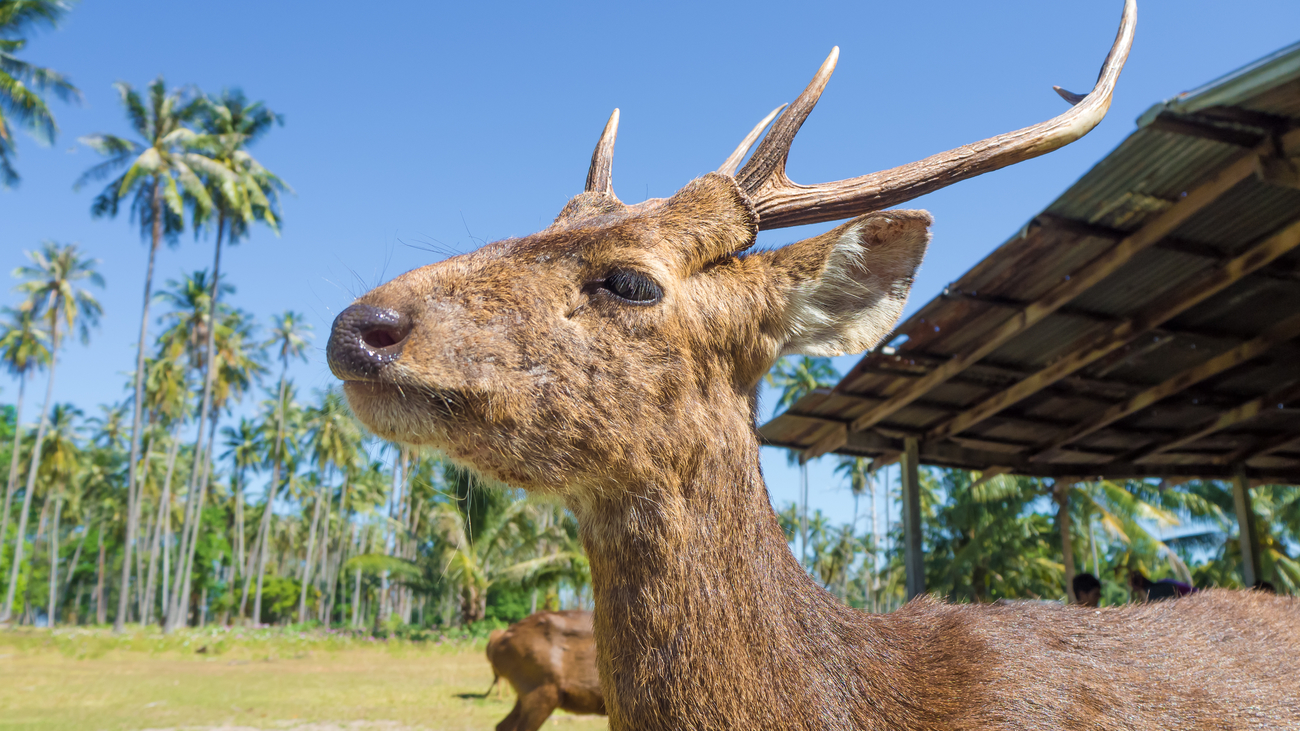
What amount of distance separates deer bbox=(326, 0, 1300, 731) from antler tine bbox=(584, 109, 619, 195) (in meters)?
0.54

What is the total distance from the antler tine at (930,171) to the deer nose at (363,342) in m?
1.12

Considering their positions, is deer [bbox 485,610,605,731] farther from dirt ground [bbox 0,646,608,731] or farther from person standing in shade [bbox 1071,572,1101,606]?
person standing in shade [bbox 1071,572,1101,606]

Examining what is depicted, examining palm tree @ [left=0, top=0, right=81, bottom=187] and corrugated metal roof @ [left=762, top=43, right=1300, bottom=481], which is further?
palm tree @ [left=0, top=0, right=81, bottom=187]

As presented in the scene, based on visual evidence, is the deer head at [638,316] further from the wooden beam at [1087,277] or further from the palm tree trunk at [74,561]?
the palm tree trunk at [74,561]

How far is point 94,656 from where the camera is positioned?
738 inches

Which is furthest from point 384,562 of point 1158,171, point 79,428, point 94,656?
point 79,428

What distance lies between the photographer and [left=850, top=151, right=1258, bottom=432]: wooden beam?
5.14 metres

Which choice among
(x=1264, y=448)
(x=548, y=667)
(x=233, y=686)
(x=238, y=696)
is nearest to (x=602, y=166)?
(x=548, y=667)

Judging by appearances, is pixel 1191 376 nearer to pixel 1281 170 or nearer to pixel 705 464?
pixel 1281 170

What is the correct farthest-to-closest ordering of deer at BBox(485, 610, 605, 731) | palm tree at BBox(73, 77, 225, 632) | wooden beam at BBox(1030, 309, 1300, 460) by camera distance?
palm tree at BBox(73, 77, 225, 632)
deer at BBox(485, 610, 605, 731)
wooden beam at BBox(1030, 309, 1300, 460)

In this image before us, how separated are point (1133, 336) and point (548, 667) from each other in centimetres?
588

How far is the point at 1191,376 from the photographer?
7500 mm

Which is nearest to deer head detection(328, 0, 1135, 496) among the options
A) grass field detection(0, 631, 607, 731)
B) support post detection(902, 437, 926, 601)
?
support post detection(902, 437, 926, 601)

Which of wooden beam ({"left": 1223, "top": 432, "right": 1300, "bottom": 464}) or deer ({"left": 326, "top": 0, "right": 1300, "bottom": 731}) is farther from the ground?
wooden beam ({"left": 1223, "top": 432, "right": 1300, "bottom": 464})
